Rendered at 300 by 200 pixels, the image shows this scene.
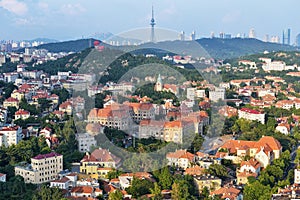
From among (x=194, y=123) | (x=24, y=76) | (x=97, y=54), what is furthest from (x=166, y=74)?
(x=194, y=123)

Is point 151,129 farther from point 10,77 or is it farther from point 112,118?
point 10,77

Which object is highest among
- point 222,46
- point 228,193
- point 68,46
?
point 222,46

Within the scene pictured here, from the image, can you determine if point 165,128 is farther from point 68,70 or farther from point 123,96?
point 68,70

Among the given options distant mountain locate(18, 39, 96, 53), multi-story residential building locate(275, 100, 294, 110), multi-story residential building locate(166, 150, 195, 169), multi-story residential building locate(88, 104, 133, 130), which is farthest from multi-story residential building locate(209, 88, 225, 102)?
distant mountain locate(18, 39, 96, 53)

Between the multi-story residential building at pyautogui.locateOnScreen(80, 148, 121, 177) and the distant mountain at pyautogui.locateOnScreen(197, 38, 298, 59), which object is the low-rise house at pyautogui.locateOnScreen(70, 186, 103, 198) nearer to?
the multi-story residential building at pyautogui.locateOnScreen(80, 148, 121, 177)

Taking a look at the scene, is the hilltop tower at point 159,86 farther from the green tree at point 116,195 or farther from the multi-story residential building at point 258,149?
the green tree at point 116,195

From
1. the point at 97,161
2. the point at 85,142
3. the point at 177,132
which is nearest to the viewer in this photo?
the point at 97,161

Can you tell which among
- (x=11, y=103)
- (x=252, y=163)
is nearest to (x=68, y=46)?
(x=11, y=103)
